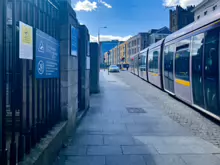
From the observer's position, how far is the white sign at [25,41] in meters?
2.60

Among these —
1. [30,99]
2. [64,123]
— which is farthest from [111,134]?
[30,99]

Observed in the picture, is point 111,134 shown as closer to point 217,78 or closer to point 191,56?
point 217,78

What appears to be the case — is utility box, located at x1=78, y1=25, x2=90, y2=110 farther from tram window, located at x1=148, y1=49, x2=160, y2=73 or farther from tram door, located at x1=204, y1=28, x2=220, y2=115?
tram window, located at x1=148, y1=49, x2=160, y2=73

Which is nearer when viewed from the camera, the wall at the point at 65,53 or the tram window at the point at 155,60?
the wall at the point at 65,53

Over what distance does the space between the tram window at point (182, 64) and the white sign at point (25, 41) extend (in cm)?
641

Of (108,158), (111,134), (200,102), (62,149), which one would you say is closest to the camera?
(108,158)

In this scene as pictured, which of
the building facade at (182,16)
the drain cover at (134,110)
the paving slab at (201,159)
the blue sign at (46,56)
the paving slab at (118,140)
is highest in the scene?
the building facade at (182,16)

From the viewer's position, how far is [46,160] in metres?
3.18

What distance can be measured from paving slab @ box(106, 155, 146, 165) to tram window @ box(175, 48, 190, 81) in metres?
4.99

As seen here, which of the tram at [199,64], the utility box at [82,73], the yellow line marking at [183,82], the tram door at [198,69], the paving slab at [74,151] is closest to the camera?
the paving slab at [74,151]

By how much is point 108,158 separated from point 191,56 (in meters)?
5.20

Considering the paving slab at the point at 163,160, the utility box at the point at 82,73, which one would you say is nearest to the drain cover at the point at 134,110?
the utility box at the point at 82,73

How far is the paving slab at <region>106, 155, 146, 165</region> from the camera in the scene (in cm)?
367

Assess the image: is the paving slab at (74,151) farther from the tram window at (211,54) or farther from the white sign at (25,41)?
the tram window at (211,54)
